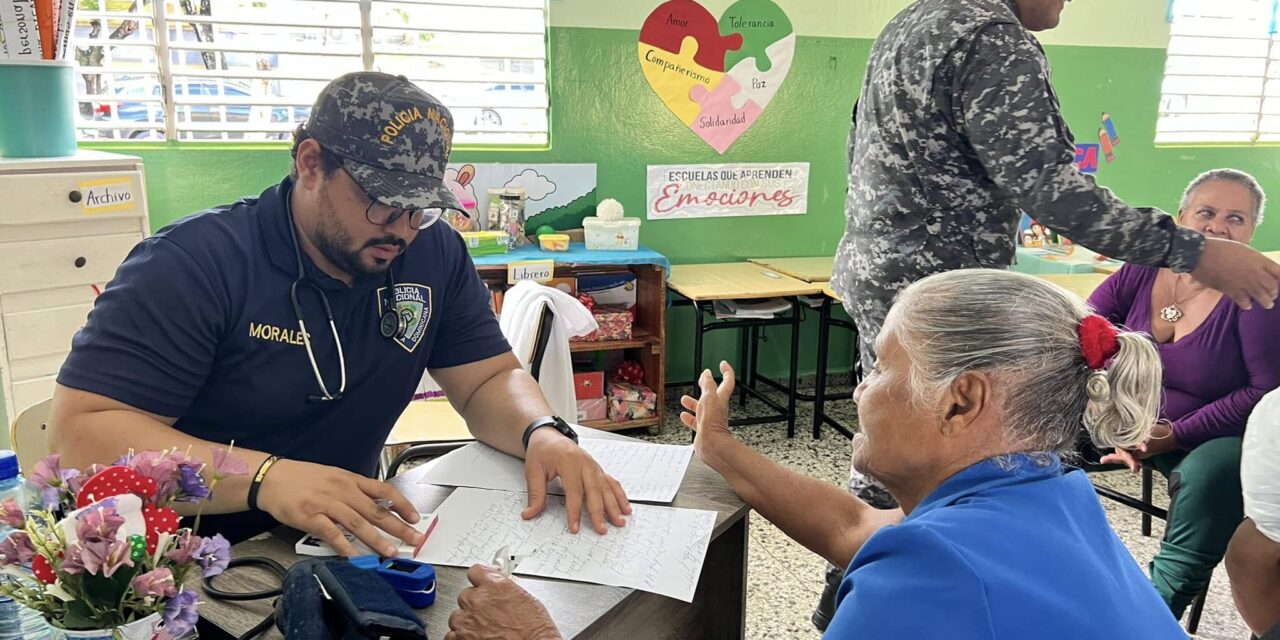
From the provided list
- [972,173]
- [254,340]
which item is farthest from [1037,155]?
[254,340]

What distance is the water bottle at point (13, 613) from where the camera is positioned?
0.88m

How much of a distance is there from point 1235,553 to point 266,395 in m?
2.13

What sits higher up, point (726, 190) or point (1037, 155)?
point (1037, 155)

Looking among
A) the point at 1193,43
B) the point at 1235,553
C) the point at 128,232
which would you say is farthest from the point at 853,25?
the point at 128,232

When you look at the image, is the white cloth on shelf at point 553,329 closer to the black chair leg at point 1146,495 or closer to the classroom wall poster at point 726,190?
the classroom wall poster at point 726,190

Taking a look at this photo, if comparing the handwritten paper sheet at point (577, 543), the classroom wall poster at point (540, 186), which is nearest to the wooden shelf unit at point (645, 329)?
the classroom wall poster at point (540, 186)

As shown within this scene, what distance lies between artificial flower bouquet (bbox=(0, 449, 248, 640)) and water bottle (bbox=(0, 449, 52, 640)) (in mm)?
138

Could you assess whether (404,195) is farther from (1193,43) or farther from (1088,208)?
(1193,43)

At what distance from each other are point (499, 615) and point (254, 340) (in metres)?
0.65

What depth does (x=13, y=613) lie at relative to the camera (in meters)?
0.90

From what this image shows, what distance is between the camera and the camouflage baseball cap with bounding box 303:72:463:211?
4.23ft

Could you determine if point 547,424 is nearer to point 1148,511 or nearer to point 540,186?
point 1148,511

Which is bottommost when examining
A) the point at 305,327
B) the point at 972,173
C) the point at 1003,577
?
the point at 1003,577

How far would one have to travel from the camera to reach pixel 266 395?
1.33 m
